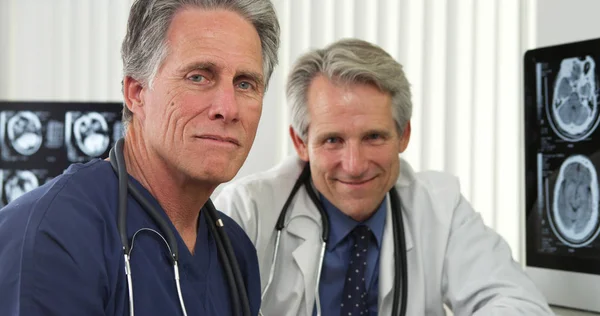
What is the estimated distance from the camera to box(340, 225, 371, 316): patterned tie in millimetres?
1625

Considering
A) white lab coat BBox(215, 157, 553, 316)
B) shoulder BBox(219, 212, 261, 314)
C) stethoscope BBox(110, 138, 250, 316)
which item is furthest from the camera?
white lab coat BBox(215, 157, 553, 316)

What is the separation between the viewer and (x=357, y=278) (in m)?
1.65

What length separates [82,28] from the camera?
2707 mm

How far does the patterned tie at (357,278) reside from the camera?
1625mm

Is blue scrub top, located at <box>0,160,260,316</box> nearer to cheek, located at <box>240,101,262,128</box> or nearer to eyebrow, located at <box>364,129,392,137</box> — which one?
cheek, located at <box>240,101,262,128</box>

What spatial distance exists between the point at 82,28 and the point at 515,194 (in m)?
1.71

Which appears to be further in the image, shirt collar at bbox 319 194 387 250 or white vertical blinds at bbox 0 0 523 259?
white vertical blinds at bbox 0 0 523 259

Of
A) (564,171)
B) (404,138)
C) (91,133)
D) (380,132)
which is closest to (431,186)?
(404,138)

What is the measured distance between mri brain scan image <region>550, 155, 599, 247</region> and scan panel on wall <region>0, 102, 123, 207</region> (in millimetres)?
1221

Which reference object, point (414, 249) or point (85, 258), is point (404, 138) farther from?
point (85, 258)

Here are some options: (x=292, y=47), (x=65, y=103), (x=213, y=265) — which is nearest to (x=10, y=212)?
(x=213, y=265)

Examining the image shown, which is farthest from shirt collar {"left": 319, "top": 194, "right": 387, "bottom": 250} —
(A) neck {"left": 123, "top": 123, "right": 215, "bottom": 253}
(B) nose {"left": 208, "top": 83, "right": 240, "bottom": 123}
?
(B) nose {"left": 208, "top": 83, "right": 240, "bottom": 123}

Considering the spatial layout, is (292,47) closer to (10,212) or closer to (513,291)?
(513,291)

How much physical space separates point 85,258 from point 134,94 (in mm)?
283
